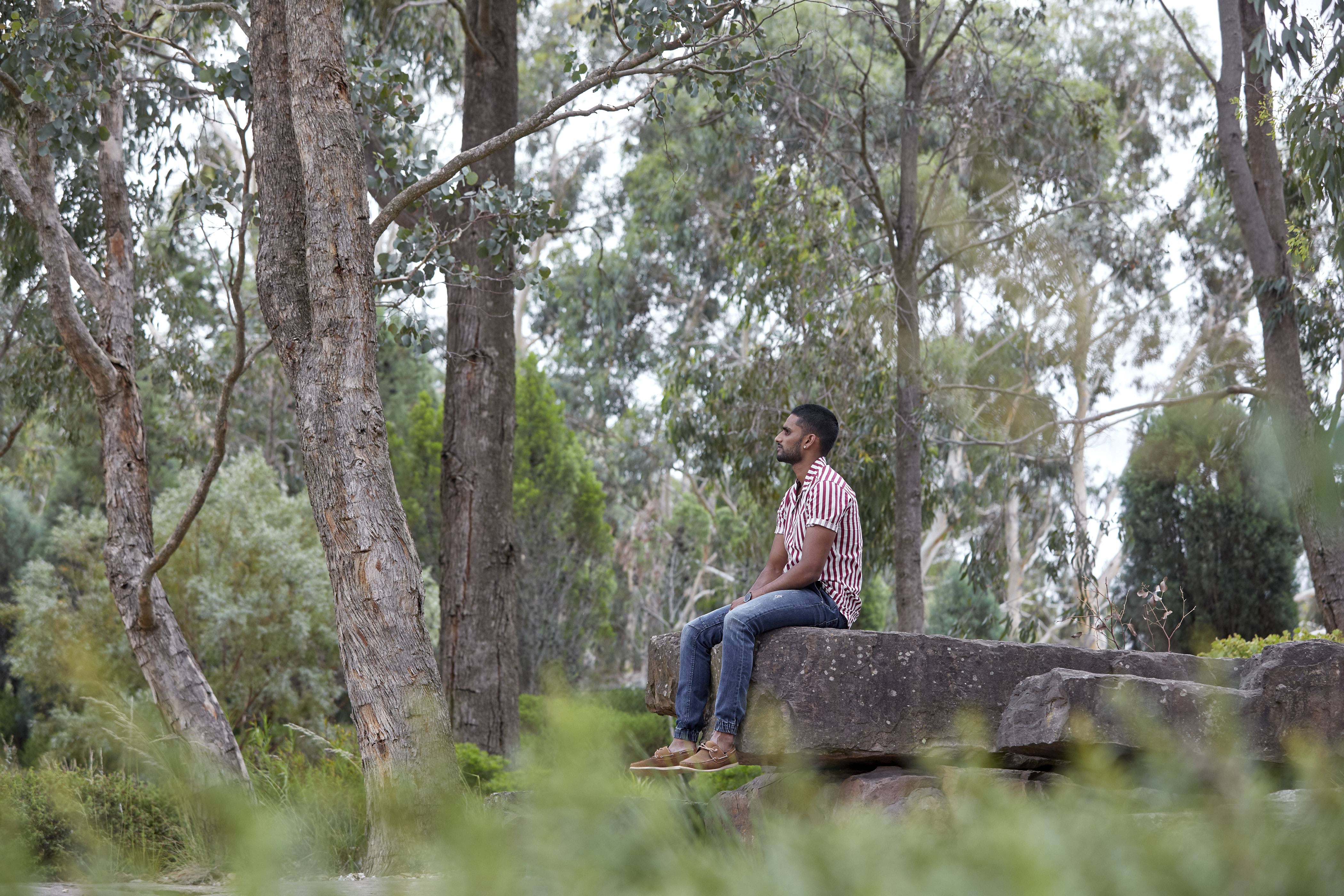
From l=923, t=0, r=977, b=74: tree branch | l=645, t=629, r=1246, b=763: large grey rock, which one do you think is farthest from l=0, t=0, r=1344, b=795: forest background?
l=645, t=629, r=1246, b=763: large grey rock

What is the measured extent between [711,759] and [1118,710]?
148 centimetres

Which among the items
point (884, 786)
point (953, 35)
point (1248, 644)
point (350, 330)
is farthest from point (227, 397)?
point (953, 35)

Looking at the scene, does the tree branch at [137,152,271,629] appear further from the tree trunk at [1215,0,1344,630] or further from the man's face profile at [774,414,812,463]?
the tree trunk at [1215,0,1344,630]

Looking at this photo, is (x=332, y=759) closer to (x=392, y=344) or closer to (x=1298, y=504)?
(x=1298, y=504)

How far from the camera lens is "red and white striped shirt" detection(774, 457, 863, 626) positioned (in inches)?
181

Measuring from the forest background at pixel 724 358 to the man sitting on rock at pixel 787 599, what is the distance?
193 cm

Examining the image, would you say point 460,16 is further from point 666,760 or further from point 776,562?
point 666,760

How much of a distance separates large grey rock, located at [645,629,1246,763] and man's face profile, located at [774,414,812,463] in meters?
0.80

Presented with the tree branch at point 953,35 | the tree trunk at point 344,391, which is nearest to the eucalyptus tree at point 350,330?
the tree trunk at point 344,391

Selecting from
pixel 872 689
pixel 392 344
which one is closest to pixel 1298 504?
pixel 872 689

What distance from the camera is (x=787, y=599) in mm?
4535

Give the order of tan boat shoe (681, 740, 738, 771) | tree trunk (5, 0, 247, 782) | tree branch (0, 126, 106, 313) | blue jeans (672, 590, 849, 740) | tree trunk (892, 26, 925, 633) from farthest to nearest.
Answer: tree trunk (892, 26, 925, 633), tree branch (0, 126, 106, 313), tree trunk (5, 0, 247, 782), blue jeans (672, 590, 849, 740), tan boat shoe (681, 740, 738, 771)

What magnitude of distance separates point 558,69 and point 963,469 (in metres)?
10.4

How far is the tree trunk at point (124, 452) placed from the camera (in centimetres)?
650
